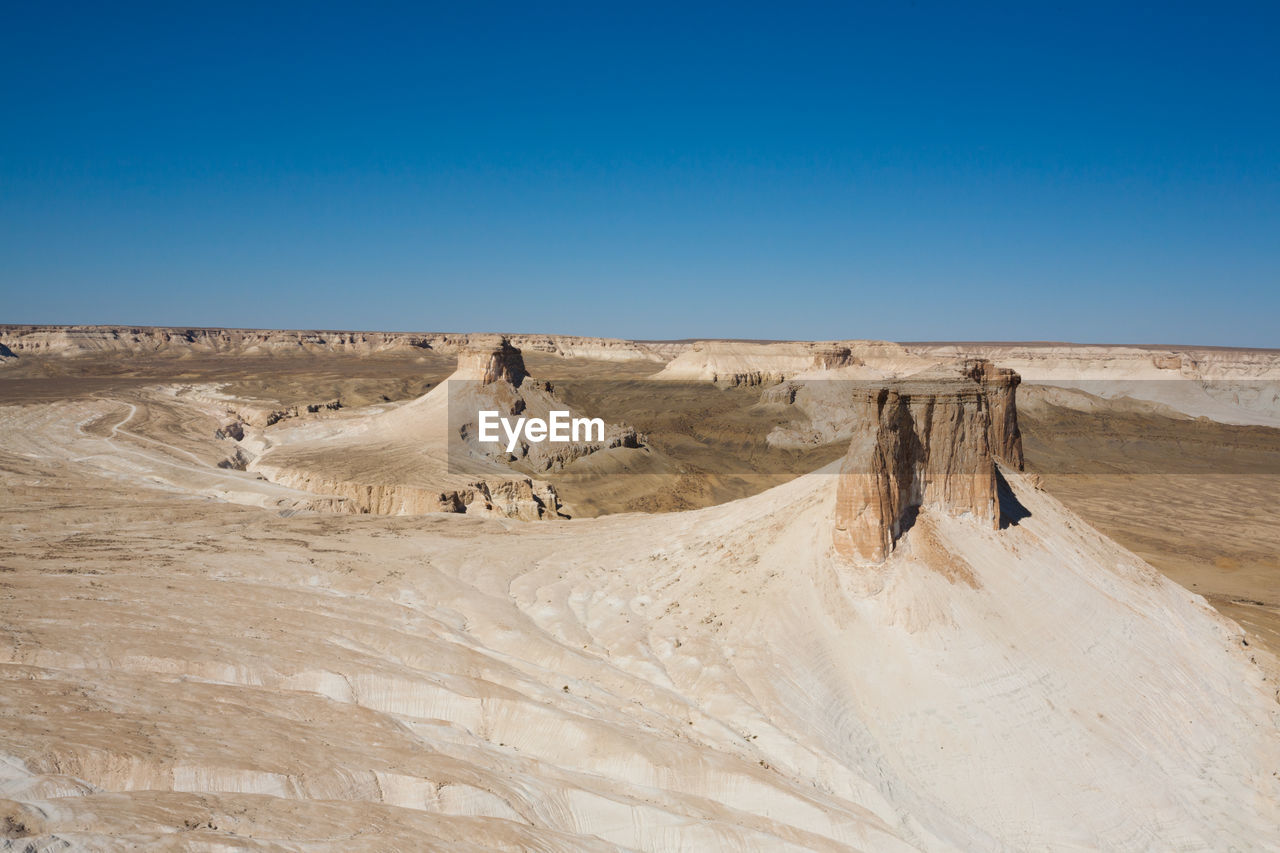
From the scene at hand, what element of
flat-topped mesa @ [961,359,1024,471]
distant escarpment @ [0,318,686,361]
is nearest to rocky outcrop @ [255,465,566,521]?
flat-topped mesa @ [961,359,1024,471]

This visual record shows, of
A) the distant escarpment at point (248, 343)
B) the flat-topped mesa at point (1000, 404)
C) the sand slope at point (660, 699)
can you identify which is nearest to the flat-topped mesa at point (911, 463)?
the sand slope at point (660, 699)

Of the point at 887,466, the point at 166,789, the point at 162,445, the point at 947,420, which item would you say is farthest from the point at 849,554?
the point at 162,445

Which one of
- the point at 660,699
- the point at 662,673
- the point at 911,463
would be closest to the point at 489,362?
the point at 911,463

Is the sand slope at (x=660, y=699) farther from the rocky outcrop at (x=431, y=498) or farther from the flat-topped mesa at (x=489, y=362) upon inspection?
the flat-topped mesa at (x=489, y=362)

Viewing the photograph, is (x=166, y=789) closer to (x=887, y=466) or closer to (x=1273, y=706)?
(x=887, y=466)

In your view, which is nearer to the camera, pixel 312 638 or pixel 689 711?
pixel 689 711

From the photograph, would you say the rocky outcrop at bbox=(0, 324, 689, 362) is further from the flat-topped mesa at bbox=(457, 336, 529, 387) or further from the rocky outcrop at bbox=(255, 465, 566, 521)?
the rocky outcrop at bbox=(255, 465, 566, 521)
